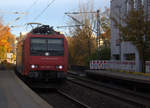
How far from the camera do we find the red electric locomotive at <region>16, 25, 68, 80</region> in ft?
46.2

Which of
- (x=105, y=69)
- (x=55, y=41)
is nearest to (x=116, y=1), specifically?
(x=105, y=69)

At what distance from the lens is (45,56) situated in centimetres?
1431

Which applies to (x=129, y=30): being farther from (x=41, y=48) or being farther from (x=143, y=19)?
(x=41, y=48)

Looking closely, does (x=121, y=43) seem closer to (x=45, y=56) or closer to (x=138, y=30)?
(x=138, y=30)

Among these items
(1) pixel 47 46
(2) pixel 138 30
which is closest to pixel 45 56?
(1) pixel 47 46

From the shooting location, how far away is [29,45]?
46.9ft

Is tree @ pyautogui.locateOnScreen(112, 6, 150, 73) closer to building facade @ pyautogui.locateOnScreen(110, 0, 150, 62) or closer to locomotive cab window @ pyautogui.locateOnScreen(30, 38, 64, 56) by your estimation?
building facade @ pyautogui.locateOnScreen(110, 0, 150, 62)

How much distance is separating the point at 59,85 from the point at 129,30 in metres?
7.97

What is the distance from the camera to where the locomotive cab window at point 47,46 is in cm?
1435

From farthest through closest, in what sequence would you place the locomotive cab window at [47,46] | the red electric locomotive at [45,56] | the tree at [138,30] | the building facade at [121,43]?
the building facade at [121,43] → the tree at [138,30] → the locomotive cab window at [47,46] → the red electric locomotive at [45,56]

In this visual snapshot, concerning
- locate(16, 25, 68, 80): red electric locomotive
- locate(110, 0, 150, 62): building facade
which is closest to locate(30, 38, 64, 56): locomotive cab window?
locate(16, 25, 68, 80): red electric locomotive

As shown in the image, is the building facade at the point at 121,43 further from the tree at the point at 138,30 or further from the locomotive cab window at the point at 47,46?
the locomotive cab window at the point at 47,46

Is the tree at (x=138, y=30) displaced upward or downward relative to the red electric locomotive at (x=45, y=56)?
upward

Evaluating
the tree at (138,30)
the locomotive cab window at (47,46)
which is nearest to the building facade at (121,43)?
the tree at (138,30)
